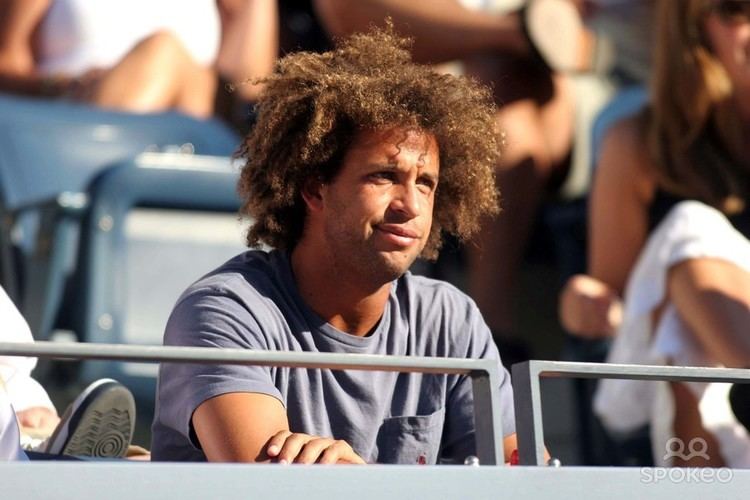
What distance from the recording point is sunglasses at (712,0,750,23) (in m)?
3.09

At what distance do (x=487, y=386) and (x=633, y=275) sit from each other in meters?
1.51

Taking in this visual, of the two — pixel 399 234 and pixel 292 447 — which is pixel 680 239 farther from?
pixel 292 447

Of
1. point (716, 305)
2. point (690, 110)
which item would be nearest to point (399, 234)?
point (716, 305)

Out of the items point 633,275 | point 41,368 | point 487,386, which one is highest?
point 487,386

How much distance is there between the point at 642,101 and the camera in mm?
3623

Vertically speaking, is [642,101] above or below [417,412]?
above

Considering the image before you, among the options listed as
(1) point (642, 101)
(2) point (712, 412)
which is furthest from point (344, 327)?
(1) point (642, 101)

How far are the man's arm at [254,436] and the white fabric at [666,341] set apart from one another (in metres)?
1.26

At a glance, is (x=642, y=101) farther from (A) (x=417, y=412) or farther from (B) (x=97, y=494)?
(B) (x=97, y=494)

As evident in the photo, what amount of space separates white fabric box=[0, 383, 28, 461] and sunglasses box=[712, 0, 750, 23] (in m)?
2.01

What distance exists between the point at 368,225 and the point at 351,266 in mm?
61

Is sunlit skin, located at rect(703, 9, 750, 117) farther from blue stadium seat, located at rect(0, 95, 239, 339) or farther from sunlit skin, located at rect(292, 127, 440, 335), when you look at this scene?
sunlit skin, located at rect(292, 127, 440, 335)

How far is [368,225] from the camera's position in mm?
1810

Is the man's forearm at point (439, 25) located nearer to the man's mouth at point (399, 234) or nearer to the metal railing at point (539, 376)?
the man's mouth at point (399, 234)
